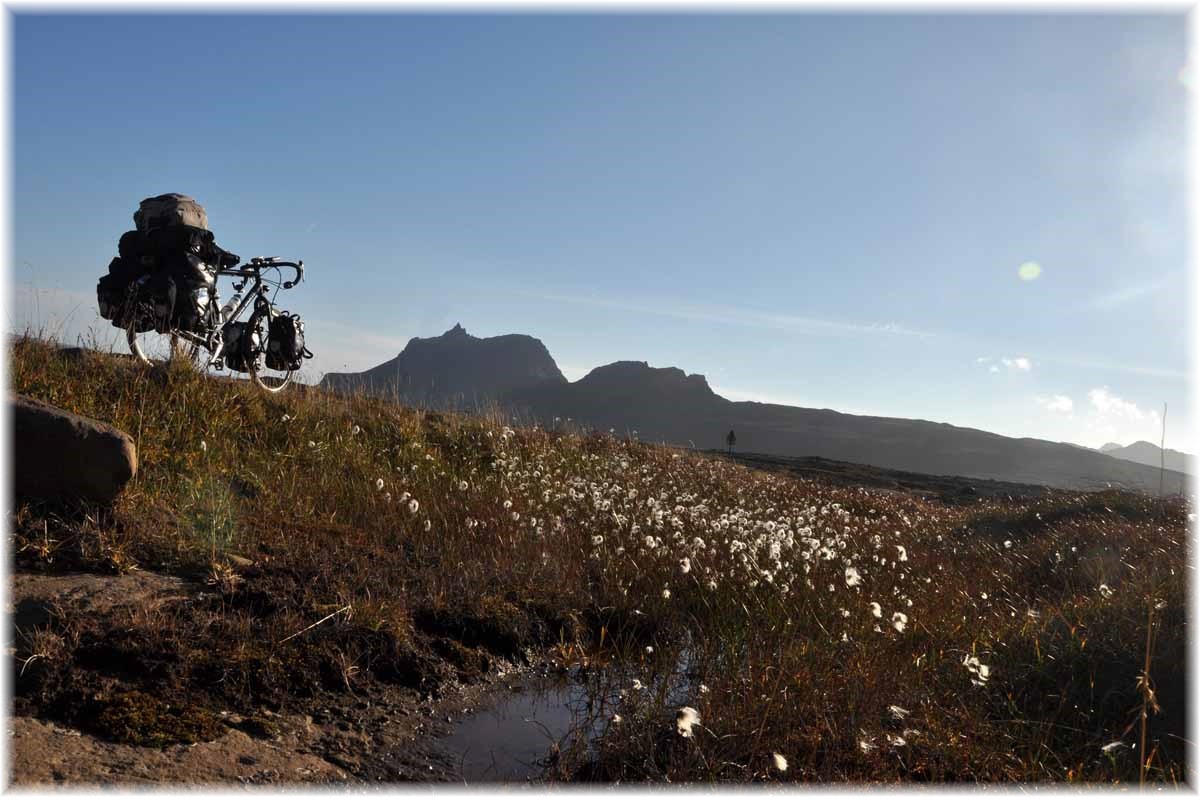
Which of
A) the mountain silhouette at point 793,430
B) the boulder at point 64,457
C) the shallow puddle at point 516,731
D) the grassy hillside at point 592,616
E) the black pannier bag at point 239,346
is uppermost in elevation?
the black pannier bag at point 239,346

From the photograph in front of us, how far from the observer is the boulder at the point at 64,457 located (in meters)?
4.51

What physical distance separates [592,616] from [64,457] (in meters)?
3.43

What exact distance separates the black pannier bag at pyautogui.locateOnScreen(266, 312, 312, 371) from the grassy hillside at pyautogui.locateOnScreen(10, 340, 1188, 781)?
178cm

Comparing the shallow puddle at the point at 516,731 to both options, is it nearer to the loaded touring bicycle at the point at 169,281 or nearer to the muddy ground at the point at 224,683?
the muddy ground at the point at 224,683

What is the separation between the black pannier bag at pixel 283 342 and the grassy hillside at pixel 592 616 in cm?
178

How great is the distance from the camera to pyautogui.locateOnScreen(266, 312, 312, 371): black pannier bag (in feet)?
33.1

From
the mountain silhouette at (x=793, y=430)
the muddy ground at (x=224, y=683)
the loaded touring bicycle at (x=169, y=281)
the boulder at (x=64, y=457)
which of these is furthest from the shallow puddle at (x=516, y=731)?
the mountain silhouette at (x=793, y=430)

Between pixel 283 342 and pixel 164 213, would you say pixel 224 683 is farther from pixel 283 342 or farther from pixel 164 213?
pixel 283 342

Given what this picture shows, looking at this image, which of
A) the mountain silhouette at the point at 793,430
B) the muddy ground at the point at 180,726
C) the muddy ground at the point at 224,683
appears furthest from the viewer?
the mountain silhouette at the point at 793,430

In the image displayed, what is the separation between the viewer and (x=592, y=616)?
204 inches

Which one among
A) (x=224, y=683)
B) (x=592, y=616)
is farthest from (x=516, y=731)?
(x=592, y=616)

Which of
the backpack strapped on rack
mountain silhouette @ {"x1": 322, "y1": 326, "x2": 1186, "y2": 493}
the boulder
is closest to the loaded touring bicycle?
the backpack strapped on rack

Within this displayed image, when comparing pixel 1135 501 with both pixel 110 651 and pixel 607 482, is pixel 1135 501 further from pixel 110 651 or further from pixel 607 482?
pixel 110 651

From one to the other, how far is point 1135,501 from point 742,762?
10734 millimetres
